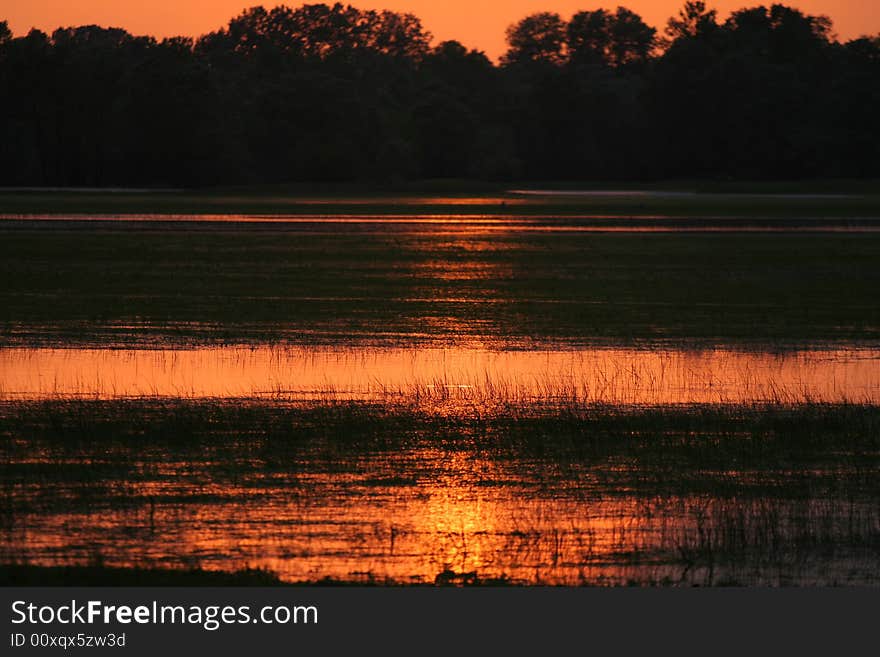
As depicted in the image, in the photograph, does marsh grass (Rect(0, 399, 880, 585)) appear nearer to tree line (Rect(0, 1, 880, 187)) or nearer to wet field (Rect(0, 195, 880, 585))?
wet field (Rect(0, 195, 880, 585))

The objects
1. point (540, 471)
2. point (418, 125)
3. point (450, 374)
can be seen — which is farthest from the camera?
point (418, 125)

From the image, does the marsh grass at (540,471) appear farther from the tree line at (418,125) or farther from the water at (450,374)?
the tree line at (418,125)

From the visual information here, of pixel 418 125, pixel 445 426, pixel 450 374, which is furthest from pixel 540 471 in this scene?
pixel 418 125

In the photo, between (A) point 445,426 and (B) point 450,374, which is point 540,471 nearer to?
(A) point 445,426

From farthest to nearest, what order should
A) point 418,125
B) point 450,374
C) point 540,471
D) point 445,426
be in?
point 418,125, point 450,374, point 445,426, point 540,471

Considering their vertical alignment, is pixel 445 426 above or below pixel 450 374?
above

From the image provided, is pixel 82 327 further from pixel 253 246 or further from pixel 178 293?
pixel 253 246

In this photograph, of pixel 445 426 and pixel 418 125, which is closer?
pixel 445 426

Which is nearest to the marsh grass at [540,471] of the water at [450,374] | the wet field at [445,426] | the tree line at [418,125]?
the wet field at [445,426]

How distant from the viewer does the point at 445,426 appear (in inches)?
661

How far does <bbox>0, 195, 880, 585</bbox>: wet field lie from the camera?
1186 centimetres

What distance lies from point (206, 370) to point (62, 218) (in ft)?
147

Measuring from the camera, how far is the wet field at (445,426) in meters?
11.9

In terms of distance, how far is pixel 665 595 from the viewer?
1046cm
